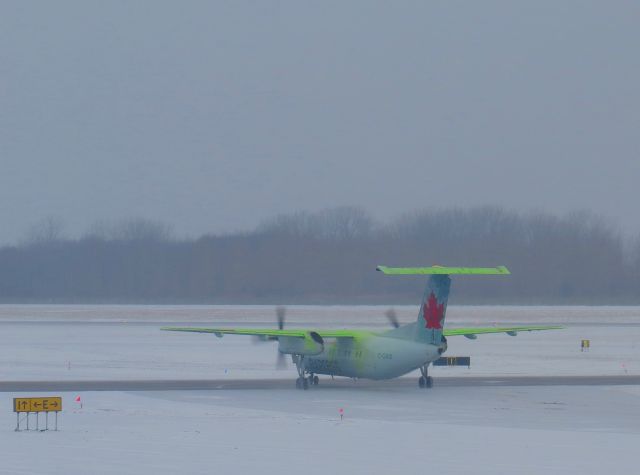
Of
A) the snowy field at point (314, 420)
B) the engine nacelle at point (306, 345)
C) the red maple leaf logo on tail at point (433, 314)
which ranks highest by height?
the red maple leaf logo on tail at point (433, 314)

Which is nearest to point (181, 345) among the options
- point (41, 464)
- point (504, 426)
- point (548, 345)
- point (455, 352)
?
point (455, 352)

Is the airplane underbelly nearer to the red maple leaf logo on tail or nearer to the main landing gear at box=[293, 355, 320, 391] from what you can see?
the main landing gear at box=[293, 355, 320, 391]

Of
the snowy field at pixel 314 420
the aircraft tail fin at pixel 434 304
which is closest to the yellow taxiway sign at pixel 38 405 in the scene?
the snowy field at pixel 314 420

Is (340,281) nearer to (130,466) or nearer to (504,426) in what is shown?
(504,426)

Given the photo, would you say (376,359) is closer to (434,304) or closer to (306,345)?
(434,304)

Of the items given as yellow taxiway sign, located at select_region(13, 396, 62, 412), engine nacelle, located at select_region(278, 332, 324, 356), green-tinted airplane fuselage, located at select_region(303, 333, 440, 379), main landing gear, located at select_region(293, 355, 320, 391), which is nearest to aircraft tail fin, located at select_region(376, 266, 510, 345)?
green-tinted airplane fuselage, located at select_region(303, 333, 440, 379)

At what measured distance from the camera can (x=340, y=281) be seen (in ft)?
294

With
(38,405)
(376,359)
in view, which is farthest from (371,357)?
(38,405)

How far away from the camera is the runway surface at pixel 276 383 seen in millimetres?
35188

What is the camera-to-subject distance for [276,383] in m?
37.9

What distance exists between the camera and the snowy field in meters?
21.5

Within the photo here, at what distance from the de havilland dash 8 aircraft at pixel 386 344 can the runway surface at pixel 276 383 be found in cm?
100

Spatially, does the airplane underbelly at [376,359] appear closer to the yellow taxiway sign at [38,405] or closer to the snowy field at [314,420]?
the snowy field at [314,420]

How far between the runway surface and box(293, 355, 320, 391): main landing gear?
0.31 meters
